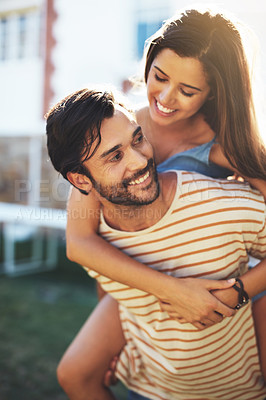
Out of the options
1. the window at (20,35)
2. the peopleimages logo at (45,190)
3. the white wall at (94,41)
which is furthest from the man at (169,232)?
the window at (20,35)

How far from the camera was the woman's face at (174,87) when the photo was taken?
186cm

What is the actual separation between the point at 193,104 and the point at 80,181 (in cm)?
67

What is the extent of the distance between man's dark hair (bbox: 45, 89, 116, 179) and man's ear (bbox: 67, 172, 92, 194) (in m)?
0.07

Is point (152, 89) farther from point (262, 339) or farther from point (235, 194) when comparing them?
point (262, 339)

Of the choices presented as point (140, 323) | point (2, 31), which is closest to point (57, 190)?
point (140, 323)

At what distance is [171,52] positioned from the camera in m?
1.88

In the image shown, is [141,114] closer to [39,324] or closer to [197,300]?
[197,300]

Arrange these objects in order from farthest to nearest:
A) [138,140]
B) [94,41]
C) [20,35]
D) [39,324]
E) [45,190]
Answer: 1. [20,35]
2. [94,41]
3. [45,190]
4. [39,324]
5. [138,140]

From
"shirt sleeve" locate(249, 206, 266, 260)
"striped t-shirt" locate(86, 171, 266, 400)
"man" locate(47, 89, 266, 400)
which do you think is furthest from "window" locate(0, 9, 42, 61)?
"shirt sleeve" locate(249, 206, 266, 260)

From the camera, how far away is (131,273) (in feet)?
5.71

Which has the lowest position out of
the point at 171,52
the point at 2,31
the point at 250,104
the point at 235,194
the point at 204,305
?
the point at 204,305

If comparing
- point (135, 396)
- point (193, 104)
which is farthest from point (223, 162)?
point (135, 396)

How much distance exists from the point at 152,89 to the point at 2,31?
9.27m

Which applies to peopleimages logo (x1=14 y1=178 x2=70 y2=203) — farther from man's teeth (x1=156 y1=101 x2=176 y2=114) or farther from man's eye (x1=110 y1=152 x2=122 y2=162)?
man's eye (x1=110 y1=152 x2=122 y2=162)
